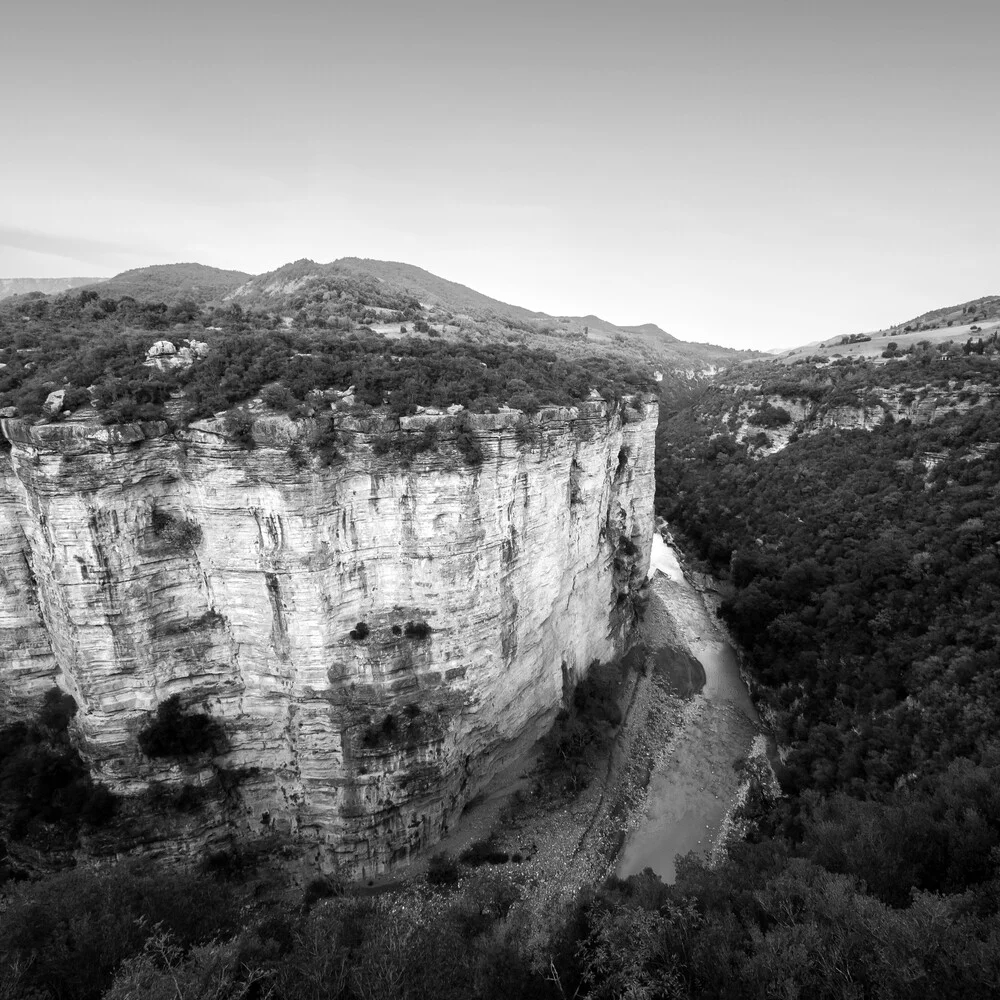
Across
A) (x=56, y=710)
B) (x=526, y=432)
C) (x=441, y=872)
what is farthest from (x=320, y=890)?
(x=526, y=432)

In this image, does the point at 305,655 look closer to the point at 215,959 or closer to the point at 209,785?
the point at 209,785

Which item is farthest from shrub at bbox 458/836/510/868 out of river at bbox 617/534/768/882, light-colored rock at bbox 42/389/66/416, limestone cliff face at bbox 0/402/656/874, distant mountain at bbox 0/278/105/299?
distant mountain at bbox 0/278/105/299

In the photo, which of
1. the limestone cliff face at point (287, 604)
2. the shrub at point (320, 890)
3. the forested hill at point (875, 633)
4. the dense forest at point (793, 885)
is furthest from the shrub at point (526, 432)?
the shrub at point (320, 890)

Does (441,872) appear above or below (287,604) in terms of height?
below

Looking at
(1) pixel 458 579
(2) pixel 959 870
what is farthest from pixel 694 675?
(1) pixel 458 579

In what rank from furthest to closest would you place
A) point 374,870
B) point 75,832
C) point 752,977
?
point 374,870 < point 75,832 < point 752,977

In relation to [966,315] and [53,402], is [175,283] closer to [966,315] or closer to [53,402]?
[53,402]

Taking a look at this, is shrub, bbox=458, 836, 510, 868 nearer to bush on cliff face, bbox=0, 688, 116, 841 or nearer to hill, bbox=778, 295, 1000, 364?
bush on cliff face, bbox=0, 688, 116, 841
